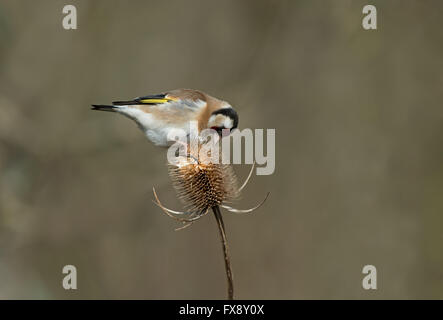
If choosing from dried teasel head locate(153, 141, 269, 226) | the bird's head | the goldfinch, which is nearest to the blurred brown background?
the goldfinch

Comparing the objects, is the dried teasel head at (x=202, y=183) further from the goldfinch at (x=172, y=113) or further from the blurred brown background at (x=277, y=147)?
the blurred brown background at (x=277, y=147)

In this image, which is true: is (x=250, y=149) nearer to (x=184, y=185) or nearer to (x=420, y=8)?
(x=184, y=185)

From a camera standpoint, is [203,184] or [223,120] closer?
[203,184]

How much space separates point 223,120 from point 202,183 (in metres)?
1.39

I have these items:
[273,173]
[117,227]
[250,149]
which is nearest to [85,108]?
[117,227]

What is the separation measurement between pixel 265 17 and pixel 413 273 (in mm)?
4331

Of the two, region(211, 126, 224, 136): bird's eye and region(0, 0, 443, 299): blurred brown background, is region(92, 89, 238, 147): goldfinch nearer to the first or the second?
region(211, 126, 224, 136): bird's eye

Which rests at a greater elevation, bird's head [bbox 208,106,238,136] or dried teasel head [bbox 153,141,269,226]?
bird's head [bbox 208,106,238,136]

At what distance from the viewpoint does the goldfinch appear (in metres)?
5.60

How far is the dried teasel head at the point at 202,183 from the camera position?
4.32m

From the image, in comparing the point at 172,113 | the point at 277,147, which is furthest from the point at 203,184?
the point at 277,147

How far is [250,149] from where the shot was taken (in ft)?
17.4

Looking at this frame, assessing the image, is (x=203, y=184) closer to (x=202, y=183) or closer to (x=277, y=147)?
(x=202, y=183)

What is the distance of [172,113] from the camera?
577 cm
